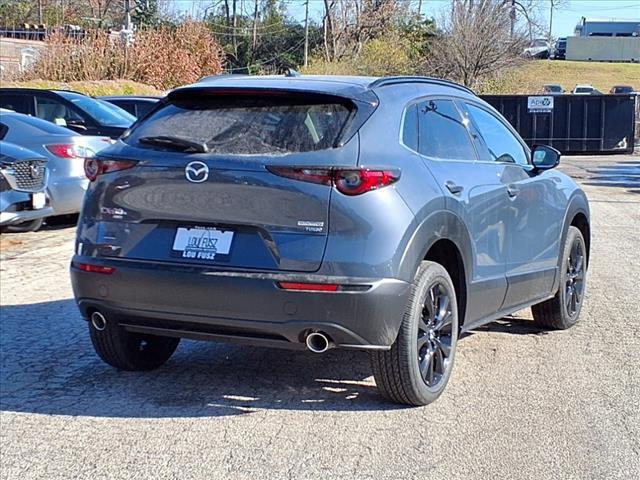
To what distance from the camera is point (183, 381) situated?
581cm

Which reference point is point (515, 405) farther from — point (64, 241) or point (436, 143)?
point (64, 241)

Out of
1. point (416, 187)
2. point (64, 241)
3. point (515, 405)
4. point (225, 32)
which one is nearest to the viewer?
point (416, 187)

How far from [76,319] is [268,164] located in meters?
3.26

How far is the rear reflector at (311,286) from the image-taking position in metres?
4.63

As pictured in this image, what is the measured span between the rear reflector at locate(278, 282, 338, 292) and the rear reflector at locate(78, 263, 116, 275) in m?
1.01

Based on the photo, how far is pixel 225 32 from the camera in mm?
66188

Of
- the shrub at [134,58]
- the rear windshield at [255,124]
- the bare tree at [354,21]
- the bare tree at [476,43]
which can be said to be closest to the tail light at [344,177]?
the rear windshield at [255,124]

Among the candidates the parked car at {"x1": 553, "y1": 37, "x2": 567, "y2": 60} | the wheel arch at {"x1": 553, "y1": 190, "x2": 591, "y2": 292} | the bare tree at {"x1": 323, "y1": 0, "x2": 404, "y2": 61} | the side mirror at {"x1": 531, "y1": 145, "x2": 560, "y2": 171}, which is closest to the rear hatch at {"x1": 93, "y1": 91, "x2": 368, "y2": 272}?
the side mirror at {"x1": 531, "y1": 145, "x2": 560, "y2": 171}

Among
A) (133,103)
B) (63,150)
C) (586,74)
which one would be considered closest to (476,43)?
(133,103)

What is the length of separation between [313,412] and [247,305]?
2.66ft

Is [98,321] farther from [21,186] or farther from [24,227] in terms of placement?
[24,227]

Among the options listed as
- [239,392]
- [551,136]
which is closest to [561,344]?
[239,392]

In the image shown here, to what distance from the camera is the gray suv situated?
184 inches

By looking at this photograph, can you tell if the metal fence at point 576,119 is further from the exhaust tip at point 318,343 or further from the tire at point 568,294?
the exhaust tip at point 318,343
